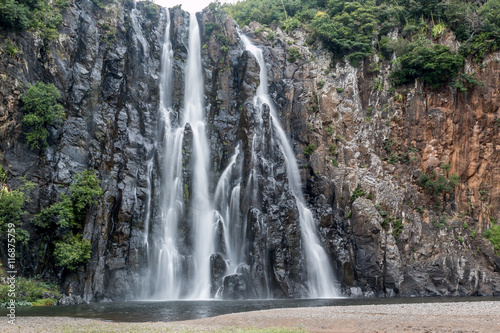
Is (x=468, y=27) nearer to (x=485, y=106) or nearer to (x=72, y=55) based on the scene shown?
(x=485, y=106)

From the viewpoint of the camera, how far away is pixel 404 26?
4094 cm

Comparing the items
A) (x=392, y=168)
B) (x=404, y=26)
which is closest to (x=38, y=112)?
(x=392, y=168)

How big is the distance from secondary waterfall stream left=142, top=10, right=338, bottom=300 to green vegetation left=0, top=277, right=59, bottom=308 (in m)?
6.75

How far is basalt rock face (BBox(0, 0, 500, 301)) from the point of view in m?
27.4

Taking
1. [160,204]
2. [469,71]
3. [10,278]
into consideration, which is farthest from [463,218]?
[10,278]

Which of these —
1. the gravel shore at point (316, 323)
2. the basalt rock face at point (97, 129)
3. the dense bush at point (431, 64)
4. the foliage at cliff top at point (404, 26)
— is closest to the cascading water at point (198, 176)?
the basalt rock face at point (97, 129)

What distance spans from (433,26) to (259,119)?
2209 centimetres

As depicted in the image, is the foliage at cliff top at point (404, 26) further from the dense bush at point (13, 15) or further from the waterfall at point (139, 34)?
the dense bush at point (13, 15)

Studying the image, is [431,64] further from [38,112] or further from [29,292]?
[29,292]

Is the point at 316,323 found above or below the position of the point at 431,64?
below

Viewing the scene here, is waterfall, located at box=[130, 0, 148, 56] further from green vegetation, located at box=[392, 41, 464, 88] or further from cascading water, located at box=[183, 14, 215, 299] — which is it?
green vegetation, located at box=[392, 41, 464, 88]

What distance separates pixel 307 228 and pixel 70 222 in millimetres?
18286

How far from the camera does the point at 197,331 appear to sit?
12344 mm

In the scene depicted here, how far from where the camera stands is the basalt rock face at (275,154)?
27.4 metres
